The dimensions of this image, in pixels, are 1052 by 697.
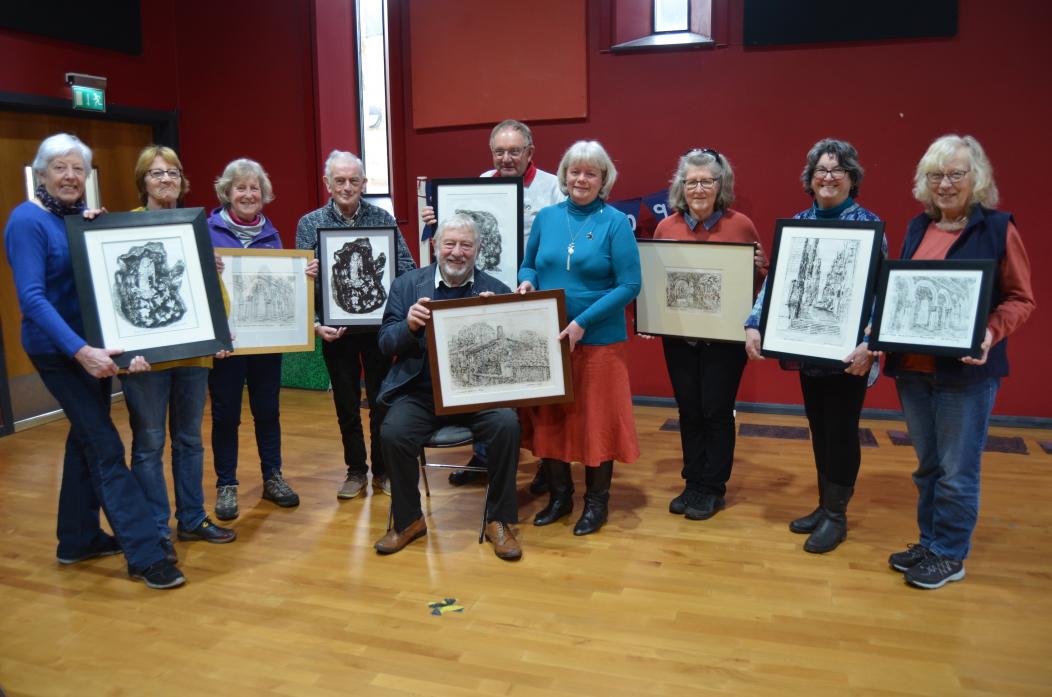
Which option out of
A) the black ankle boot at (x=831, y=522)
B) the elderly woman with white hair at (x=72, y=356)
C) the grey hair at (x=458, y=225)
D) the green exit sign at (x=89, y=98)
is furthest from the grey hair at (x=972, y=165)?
the green exit sign at (x=89, y=98)

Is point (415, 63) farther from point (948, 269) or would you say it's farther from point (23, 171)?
point (948, 269)

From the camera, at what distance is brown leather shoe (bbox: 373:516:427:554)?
3377 mm

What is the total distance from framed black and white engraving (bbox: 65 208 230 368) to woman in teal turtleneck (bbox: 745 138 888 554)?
6.83 feet

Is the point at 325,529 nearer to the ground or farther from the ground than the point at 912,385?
nearer to the ground

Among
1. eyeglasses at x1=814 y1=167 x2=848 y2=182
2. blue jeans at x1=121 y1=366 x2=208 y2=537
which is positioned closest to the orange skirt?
eyeglasses at x1=814 y1=167 x2=848 y2=182

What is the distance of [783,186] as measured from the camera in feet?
17.6

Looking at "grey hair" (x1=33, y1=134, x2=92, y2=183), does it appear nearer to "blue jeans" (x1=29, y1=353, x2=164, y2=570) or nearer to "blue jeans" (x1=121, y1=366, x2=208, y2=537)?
"blue jeans" (x1=29, y1=353, x2=164, y2=570)

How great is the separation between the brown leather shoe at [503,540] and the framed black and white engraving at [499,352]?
0.50 m

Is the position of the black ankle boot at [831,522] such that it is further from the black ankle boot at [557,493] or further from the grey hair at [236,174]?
the grey hair at [236,174]

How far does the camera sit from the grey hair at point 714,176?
3398mm

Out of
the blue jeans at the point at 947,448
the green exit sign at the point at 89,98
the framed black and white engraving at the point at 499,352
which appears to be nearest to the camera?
the blue jeans at the point at 947,448

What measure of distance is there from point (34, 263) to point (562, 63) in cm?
381

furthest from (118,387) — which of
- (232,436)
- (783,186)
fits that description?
(783,186)

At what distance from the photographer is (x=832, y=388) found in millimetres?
3213
